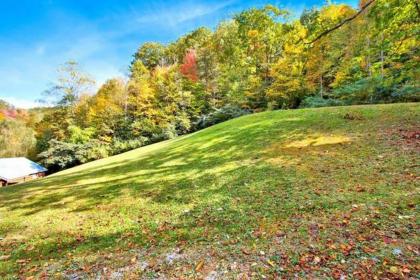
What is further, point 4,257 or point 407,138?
point 407,138

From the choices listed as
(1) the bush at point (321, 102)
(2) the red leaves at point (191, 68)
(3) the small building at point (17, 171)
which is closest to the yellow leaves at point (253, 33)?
(1) the bush at point (321, 102)

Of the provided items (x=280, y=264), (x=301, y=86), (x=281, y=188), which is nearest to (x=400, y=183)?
(x=281, y=188)

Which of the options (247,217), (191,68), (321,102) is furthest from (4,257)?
(191,68)

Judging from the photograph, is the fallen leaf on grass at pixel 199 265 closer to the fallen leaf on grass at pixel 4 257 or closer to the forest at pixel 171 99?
the fallen leaf on grass at pixel 4 257

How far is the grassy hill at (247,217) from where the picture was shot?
3.14 m

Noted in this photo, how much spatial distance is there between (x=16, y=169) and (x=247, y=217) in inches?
1068

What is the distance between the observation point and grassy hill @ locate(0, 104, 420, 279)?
3.14m

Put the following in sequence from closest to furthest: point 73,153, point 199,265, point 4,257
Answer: point 199,265, point 4,257, point 73,153

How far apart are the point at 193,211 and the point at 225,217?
826mm

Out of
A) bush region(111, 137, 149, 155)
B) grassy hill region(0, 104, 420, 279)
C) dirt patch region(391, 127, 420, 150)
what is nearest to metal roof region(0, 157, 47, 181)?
bush region(111, 137, 149, 155)

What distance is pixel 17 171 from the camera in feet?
76.0

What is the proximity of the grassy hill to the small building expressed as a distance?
1809 cm

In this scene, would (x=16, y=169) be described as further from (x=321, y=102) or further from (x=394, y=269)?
(x=394, y=269)

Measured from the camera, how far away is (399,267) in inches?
107
